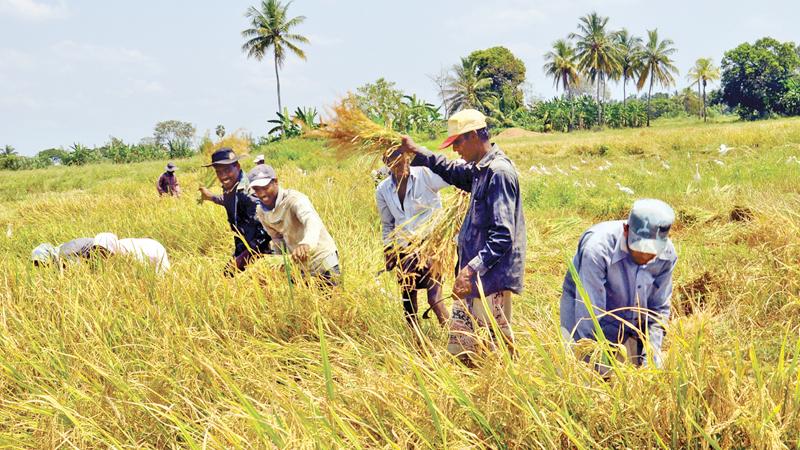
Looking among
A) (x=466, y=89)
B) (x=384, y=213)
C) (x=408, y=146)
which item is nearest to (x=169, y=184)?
(x=384, y=213)

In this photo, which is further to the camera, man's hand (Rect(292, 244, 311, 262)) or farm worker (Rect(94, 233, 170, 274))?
farm worker (Rect(94, 233, 170, 274))

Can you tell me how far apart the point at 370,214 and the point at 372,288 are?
12.0 feet

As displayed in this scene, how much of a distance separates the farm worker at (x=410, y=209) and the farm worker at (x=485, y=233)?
59 centimetres

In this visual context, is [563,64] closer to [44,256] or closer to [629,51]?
[629,51]

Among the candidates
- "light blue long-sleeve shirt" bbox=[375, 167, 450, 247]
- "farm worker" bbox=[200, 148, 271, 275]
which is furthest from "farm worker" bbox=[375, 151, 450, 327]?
"farm worker" bbox=[200, 148, 271, 275]

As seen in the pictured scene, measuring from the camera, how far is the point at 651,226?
207 cm

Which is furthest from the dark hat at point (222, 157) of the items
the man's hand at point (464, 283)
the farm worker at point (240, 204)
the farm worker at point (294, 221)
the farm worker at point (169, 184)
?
the farm worker at point (169, 184)

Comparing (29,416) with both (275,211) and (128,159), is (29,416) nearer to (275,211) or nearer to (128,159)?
(275,211)

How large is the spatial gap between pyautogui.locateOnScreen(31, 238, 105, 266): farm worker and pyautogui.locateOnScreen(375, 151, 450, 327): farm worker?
1995 millimetres

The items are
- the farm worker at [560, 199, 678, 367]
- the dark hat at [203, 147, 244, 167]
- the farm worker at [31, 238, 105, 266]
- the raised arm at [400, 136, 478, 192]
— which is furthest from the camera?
the dark hat at [203, 147, 244, 167]

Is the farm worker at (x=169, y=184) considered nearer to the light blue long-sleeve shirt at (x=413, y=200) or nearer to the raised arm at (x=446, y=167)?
the light blue long-sleeve shirt at (x=413, y=200)

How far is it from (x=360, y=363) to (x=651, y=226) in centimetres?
121

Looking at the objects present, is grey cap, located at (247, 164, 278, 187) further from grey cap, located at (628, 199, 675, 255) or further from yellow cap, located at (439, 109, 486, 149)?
grey cap, located at (628, 199, 675, 255)

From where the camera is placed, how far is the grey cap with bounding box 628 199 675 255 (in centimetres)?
205
